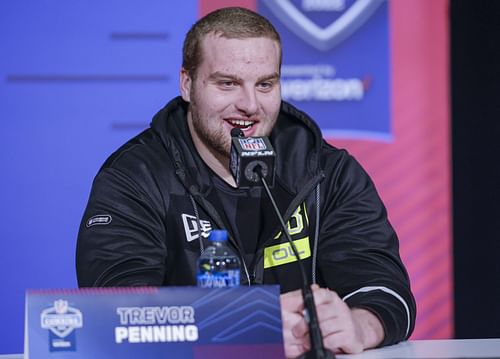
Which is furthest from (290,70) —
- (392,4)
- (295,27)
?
(392,4)

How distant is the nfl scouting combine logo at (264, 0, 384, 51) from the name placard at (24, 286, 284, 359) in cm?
208

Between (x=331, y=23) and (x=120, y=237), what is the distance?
1661mm

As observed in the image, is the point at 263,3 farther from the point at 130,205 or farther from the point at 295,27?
the point at 130,205

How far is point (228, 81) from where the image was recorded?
7.72 feet

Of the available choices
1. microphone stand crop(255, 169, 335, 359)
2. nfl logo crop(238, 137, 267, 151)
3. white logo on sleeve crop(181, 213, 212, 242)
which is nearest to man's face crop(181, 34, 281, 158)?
white logo on sleeve crop(181, 213, 212, 242)

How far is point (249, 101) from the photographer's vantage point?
2.30m

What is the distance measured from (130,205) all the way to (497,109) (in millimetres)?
1830

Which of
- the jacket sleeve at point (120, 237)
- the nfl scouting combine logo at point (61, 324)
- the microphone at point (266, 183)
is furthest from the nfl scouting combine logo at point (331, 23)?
the nfl scouting combine logo at point (61, 324)

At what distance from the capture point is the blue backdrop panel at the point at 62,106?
3314mm

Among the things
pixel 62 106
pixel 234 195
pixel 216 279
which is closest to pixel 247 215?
pixel 234 195

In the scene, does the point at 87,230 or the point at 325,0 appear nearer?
the point at 87,230

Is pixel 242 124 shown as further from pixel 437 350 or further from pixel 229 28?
pixel 437 350

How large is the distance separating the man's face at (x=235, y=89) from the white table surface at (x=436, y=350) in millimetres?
745

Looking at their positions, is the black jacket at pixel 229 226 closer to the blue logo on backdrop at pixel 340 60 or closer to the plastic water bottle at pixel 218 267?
the plastic water bottle at pixel 218 267
